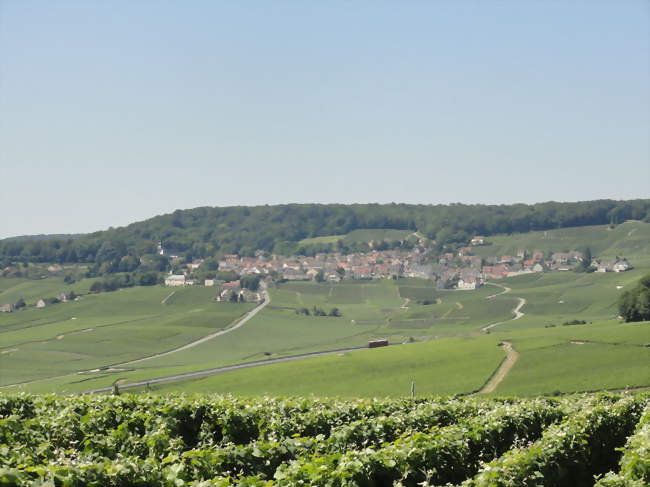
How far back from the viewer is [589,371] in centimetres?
5009

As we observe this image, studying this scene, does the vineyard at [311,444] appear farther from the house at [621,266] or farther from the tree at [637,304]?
the house at [621,266]

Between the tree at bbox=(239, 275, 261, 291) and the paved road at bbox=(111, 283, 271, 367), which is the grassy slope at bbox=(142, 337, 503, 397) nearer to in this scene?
the paved road at bbox=(111, 283, 271, 367)

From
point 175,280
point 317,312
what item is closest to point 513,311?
point 317,312

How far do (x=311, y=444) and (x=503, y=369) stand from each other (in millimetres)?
42587

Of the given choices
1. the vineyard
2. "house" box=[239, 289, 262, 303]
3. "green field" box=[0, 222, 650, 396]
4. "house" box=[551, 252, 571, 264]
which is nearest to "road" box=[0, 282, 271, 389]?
"green field" box=[0, 222, 650, 396]

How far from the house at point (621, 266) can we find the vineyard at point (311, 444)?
14579cm

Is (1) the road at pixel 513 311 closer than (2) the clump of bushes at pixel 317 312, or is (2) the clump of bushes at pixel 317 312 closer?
(1) the road at pixel 513 311

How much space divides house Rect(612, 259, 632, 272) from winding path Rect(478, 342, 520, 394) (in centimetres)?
10344

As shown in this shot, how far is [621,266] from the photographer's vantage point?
15938 cm

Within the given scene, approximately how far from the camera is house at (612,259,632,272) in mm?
157875

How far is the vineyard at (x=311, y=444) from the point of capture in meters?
12.2

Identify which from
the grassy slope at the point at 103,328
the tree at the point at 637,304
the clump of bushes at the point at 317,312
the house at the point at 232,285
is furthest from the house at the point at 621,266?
the house at the point at 232,285

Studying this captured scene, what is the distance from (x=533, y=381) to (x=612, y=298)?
7771 centimetres

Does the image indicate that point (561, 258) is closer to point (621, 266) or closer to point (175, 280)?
point (621, 266)
